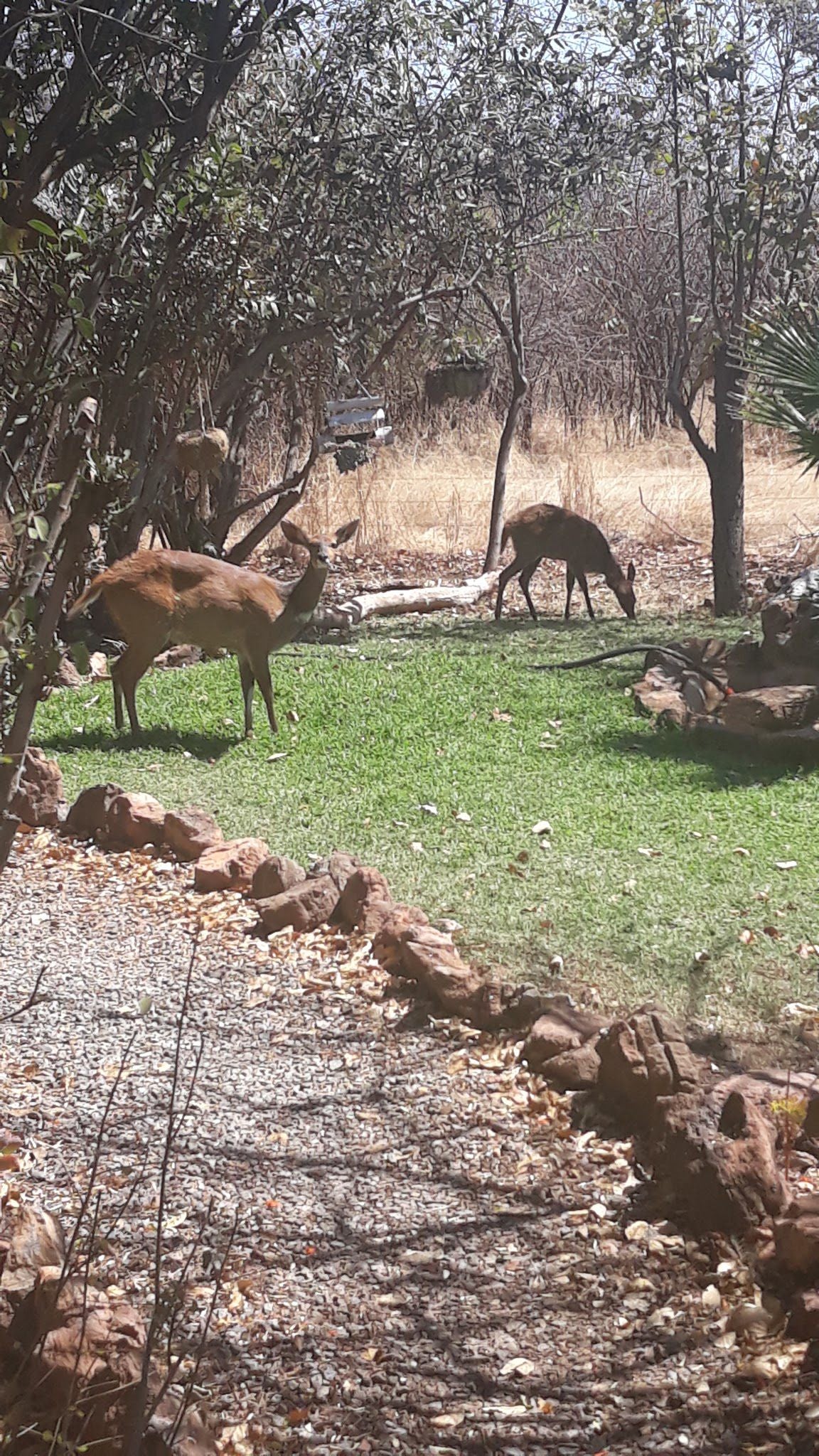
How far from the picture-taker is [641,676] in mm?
9812

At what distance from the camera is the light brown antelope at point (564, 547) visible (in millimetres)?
12461

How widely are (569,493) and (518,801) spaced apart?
1080cm

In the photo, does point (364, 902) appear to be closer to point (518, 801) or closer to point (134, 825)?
point (134, 825)

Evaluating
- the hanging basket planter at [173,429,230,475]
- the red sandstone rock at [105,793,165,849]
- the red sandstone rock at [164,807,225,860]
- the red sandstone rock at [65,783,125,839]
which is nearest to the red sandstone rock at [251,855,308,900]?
the red sandstone rock at [164,807,225,860]

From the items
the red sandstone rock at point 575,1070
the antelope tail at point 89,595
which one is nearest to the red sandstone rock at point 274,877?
the red sandstone rock at point 575,1070

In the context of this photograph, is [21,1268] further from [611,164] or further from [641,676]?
[611,164]

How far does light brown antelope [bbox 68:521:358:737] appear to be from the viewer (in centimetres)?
823

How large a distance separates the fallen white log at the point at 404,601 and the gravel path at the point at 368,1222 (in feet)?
24.9

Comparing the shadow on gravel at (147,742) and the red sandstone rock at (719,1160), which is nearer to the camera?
the red sandstone rock at (719,1160)

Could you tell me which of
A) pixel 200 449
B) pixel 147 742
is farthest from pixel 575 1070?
pixel 200 449

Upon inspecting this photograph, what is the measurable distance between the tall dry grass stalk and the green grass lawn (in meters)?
5.79

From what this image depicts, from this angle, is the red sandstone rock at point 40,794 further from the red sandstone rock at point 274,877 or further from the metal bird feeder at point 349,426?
the metal bird feeder at point 349,426

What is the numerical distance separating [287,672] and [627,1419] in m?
7.82

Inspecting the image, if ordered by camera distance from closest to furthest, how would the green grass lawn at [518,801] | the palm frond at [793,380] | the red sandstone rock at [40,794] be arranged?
the green grass lawn at [518,801]
the red sandstone rock at [40,794]
the palm frond at [793,380]
